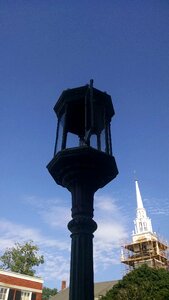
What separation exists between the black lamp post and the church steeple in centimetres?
4701

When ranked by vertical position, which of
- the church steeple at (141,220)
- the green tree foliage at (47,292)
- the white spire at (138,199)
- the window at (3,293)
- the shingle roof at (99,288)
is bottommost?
the window at (3,293)

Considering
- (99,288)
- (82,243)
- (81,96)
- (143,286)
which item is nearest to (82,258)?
(82,243)

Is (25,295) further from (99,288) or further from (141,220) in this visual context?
(141,220)

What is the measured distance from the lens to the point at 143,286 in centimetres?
2038

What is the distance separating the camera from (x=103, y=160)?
4.17 metres

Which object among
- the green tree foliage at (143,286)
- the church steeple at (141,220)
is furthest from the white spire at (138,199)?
the green tree foliage at (143,286)

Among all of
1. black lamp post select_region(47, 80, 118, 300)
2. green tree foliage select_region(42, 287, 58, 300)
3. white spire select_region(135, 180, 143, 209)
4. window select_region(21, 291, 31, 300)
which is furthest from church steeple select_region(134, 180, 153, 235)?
black lamp post select_region(47, 80, 118, 300)

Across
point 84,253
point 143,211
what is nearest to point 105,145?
point 84,253

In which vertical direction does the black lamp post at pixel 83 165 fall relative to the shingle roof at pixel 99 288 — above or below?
below

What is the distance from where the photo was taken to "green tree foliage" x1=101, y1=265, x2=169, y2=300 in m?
19.3

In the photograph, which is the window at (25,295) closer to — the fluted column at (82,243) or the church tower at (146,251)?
the church tower at (146,251)

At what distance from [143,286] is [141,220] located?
35658mm

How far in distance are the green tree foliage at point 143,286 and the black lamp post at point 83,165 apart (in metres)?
17.5

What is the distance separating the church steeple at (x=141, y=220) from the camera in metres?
51.1
